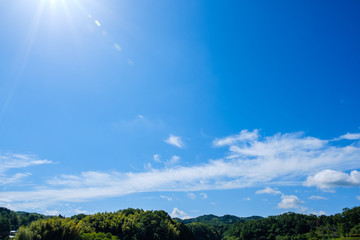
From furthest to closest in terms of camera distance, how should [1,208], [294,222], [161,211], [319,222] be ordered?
1. [1,208]
2. [294,222]
3. [319,222]
4. [161,211]

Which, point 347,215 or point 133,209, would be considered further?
point 133,209

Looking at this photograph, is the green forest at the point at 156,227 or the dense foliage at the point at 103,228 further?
the green forest at the point at 156,227

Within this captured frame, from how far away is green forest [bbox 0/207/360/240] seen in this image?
872 inches

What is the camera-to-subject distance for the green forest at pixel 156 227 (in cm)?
2214

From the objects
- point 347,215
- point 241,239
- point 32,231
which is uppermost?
point 347,215

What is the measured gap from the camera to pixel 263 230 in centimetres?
8600

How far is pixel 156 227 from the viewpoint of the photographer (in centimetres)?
4994

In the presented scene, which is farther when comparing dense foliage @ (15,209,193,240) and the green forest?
the green forest

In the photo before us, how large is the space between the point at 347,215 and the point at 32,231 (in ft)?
213

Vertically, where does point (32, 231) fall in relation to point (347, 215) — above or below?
below

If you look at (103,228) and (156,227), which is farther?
(156,227)

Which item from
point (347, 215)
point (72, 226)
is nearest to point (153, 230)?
point (72, 226)

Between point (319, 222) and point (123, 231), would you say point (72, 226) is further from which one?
point (319, 222)

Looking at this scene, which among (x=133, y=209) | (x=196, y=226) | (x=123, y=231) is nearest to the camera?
(x=123, y=231)
